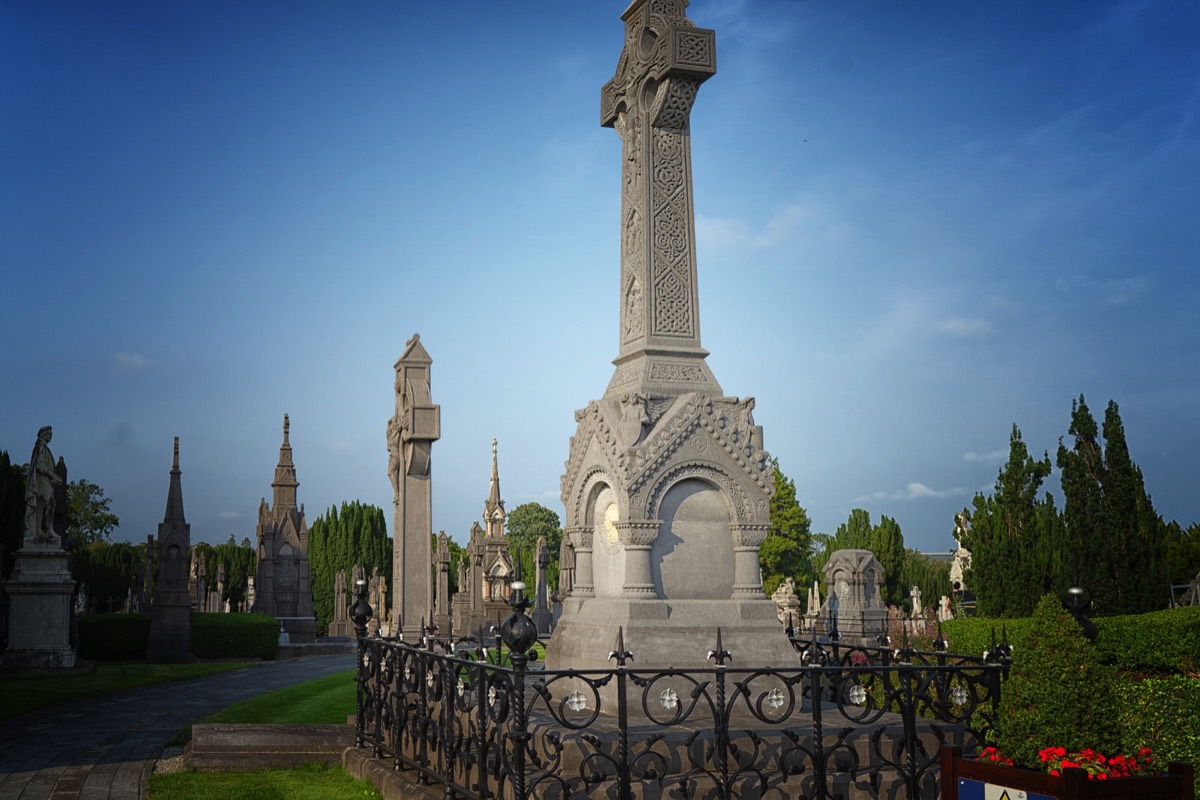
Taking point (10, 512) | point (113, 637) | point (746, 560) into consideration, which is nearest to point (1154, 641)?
point (746, 560)

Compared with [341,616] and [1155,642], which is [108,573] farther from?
[1155,642]

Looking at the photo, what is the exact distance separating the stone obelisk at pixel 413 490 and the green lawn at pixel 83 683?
25.6ft

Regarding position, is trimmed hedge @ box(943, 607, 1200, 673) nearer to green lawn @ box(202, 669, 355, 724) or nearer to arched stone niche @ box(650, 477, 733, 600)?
arched stone niche @ box(650, 477, 733, 600)

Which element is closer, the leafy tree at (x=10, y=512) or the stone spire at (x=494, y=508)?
the leafy tree at (x=10, y=512)

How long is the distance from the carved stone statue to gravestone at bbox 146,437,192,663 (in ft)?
21.2

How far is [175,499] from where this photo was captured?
33875 millimetres

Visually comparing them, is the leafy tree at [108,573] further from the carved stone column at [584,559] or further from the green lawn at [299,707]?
the carved stone column at [584,559]

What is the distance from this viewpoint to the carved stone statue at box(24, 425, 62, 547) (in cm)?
2642

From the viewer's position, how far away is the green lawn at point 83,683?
20453 millimetres

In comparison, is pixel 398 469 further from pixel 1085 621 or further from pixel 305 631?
pixel 305 631

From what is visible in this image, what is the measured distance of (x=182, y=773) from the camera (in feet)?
40.4

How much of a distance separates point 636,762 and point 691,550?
10.8 ft

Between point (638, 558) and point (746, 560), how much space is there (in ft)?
4.20

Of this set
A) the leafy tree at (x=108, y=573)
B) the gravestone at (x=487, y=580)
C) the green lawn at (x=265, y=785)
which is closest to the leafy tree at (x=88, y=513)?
the leafy tree at (x=108, y=573)
